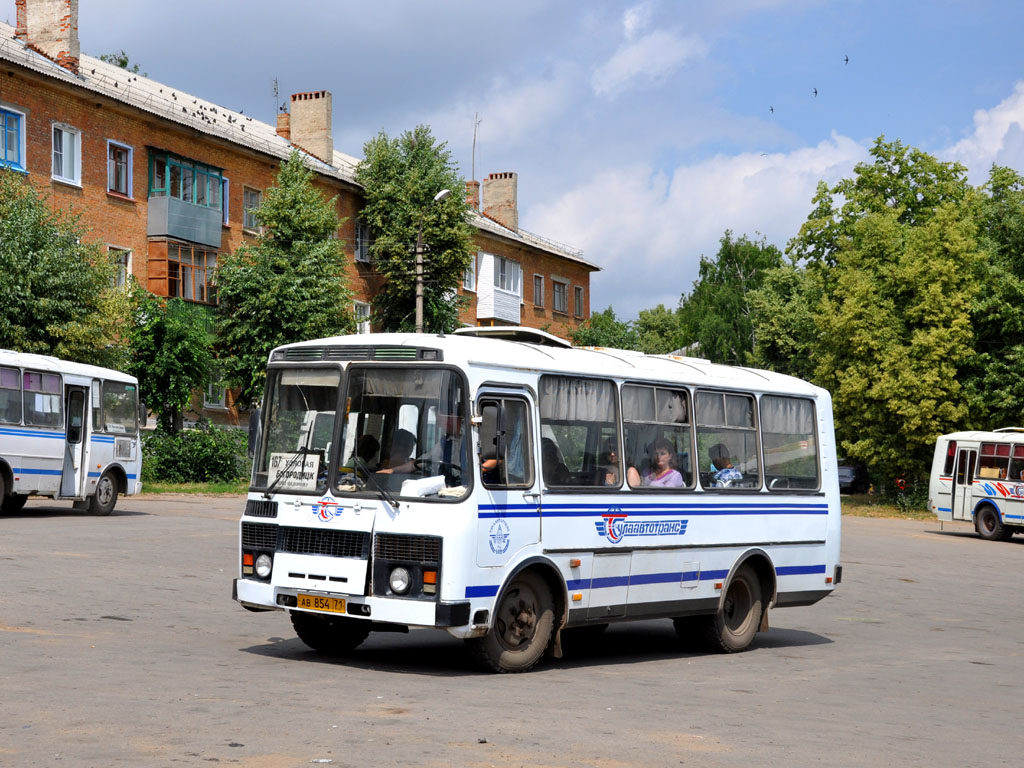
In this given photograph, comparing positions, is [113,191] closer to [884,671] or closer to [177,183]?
[177,183]

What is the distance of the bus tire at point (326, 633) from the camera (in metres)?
11.1

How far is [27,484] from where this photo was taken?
25.4 m

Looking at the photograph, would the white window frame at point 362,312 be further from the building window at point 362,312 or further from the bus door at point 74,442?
the bus door at point 74,442

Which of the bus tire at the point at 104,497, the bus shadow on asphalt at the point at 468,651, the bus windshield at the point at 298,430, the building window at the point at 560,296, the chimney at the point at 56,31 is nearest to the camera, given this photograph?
the bus windshield at the point at 298,430

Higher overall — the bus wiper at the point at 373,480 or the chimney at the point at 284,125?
the chimney at the point at 284,125

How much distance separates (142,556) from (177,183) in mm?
28181

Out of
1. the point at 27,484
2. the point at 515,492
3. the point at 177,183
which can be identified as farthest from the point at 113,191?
the point at 515,492

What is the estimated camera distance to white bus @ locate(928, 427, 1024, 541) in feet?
116

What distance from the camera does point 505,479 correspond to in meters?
10.5

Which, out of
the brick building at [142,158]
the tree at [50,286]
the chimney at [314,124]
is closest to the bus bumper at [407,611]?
the tree at [50,286]

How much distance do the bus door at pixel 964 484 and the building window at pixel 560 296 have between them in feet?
125

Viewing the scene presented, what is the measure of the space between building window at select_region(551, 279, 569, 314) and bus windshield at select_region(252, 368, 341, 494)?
62529 mm

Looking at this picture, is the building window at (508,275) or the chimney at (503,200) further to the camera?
the chimney at (503,200)

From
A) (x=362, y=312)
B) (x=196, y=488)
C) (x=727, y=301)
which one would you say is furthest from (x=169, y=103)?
(x=727, y=301)
